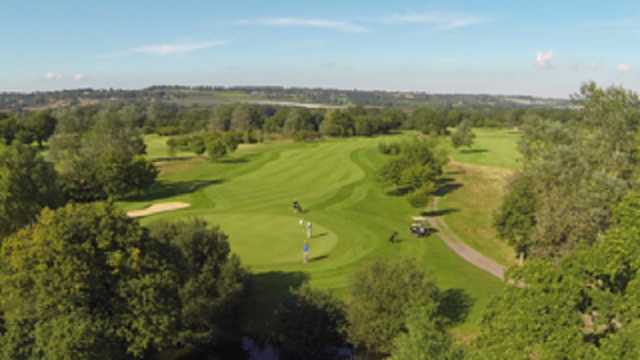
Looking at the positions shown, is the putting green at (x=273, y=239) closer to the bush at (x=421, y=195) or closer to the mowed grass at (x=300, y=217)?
the mowed grass at (x=300, y=217)

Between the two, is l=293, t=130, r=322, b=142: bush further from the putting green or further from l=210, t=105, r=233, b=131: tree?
the putting green

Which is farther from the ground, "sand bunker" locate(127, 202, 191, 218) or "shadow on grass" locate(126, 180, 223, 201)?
"shadow on grass" locate(126, 180, 223, 201)

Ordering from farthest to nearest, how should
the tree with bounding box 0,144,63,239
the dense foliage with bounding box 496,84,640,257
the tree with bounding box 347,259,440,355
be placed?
the tree with bounding box 0,144,63,239 < the dense foliage with bounding box 496,84,640,257 < the tree with bounding box 347,259,440,355

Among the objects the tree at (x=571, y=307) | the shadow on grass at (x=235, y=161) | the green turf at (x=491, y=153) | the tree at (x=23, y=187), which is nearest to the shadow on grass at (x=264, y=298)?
the tree at (x=571, y=307)

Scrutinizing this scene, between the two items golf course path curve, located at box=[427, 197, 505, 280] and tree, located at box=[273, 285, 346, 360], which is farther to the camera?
golf course path curve, located at box=[427, 197, 505, 280]

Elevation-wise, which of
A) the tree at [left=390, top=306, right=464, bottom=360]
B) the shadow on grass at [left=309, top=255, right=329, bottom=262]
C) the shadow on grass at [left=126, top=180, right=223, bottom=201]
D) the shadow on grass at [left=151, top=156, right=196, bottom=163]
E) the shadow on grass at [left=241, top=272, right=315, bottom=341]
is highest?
the tree at [left=390, top=306, right=464, bottom=360]

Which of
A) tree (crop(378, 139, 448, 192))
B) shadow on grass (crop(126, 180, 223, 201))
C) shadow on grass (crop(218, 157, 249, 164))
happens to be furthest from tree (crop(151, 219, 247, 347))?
shadow on grass (crop(218, 157, 249, 164))

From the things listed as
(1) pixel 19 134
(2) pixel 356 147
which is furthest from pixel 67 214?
(1) pixel 19 134
